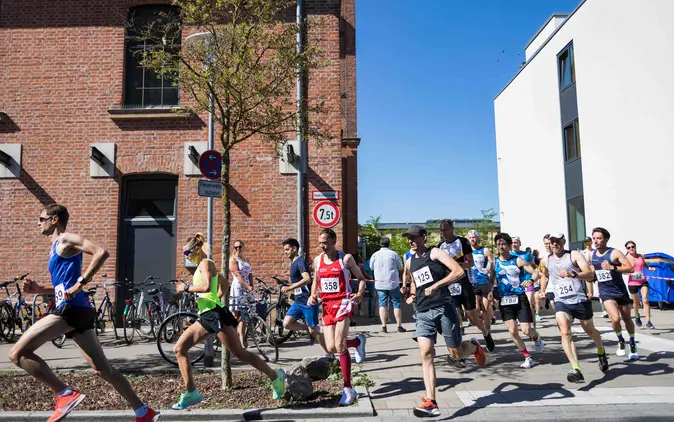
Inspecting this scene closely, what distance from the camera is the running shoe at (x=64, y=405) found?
14.6ft

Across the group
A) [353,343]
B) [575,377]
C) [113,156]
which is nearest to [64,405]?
[353,343]

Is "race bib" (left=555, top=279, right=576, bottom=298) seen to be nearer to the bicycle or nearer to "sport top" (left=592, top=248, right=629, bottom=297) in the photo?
"sport top" (left=592, top=248, right=629, bottom=297)

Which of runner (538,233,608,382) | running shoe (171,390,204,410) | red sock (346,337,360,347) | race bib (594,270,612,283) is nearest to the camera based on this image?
running shoe (171,390,204,410)

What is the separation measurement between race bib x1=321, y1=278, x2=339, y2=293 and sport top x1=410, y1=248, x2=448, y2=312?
0.98 metres

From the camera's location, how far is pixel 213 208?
11789mm

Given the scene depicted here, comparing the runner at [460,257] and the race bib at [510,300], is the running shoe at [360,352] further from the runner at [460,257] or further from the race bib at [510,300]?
the race bib at [510,300]

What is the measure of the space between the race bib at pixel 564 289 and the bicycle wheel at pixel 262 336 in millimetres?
4198

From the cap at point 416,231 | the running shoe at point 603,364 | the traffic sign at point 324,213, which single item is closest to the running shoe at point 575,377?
the running shoe at point 603,364

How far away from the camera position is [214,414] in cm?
518

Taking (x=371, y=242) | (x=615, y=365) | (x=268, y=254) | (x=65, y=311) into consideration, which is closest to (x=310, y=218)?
(x=268, y=254)

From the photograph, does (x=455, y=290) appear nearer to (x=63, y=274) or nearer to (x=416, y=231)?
(x=416, y=231)

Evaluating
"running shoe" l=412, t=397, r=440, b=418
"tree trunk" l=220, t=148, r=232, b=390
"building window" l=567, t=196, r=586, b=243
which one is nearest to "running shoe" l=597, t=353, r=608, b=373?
"running shoe" l=412, t=397, r=440, b=418

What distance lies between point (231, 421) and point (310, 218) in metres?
7.35

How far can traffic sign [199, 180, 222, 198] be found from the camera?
23.1 feet
